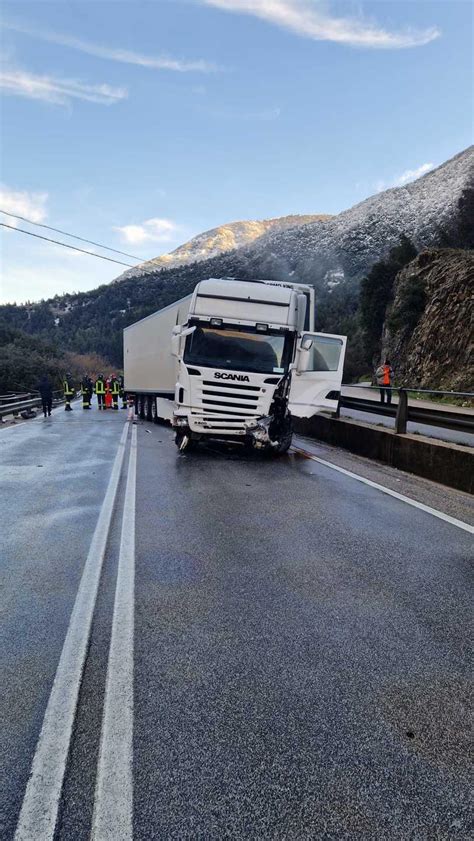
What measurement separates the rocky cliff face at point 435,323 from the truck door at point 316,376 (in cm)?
2169

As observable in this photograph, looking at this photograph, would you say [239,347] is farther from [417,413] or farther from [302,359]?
[417,413]

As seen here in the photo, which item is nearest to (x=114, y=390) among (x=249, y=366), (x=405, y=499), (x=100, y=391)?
(x=100, y=391)

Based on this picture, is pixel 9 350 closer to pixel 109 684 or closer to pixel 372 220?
pixel 109 684

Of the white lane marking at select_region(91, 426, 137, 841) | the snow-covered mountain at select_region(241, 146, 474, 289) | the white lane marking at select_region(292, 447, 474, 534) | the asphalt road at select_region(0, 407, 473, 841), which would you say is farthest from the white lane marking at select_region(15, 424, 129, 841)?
the snow-covered mountain at select_region(241, 146, 474, 289)

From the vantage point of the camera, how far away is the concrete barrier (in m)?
8.59

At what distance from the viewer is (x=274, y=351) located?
1195cm

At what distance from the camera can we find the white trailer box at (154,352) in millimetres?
17250

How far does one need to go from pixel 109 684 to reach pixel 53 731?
0.45m

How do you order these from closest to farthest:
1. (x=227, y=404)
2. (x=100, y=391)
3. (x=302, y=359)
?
(x=227, y=404) → (x=302, y=359) → (x=100, y=391)

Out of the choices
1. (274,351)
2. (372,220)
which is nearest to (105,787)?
(274,351)

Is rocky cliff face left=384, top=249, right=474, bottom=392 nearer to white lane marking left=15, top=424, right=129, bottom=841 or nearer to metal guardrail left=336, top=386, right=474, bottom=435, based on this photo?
metal guardrail left=336, top=386, right=474, bottom=435

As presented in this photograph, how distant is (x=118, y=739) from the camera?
261 cm

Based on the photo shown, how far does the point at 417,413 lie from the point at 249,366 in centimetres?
330

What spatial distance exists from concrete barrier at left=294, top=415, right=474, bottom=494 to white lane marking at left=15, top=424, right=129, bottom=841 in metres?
5.80
